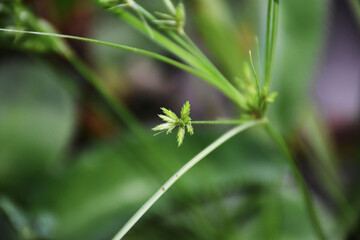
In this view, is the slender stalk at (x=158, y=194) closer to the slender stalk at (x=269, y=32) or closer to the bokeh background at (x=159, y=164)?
the slender stalk at (x=269, y=32)

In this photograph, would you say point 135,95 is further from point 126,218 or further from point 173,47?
point 173,47

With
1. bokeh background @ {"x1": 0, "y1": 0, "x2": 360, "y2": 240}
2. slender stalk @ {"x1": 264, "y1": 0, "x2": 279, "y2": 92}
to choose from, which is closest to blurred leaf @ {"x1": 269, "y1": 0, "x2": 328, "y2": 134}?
bokeh background @ {"x1": 0, "y1": 0, "x2": 360, "y2": 240}

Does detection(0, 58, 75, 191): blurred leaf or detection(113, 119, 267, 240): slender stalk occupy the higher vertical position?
detection(0, 58, 75, 191): blurred leaf

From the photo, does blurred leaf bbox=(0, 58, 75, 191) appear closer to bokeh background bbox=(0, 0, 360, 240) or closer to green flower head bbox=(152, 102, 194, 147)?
bokeh background bbox=(0, 0, 360, 240)

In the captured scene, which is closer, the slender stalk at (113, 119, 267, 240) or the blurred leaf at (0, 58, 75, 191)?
the slender stalk at (113, 119, 267, 240)

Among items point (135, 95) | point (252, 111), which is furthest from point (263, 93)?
point (135, 95)

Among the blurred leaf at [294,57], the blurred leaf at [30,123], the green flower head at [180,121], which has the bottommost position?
the blurred leaf at [294,57]

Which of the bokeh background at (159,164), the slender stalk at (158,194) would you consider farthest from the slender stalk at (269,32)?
the bokeh background at (159,164)

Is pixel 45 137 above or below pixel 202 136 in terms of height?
above

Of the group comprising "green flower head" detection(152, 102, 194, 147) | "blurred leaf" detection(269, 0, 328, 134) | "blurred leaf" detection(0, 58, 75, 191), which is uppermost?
"blurred leaf" detection(0, 58, 75, 191)

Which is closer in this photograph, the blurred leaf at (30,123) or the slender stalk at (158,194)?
the slender stalk at (158,194)

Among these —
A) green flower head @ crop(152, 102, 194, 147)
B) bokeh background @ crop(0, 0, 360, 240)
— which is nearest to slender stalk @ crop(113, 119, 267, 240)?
green flower head @ crop(152, 102, 194, 147)
